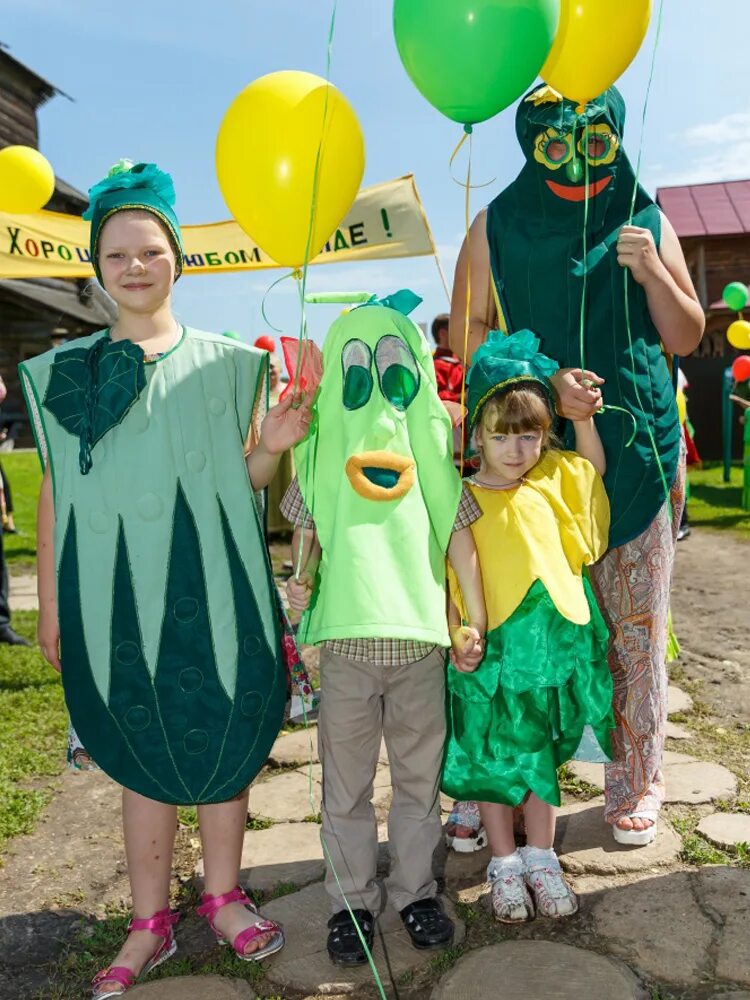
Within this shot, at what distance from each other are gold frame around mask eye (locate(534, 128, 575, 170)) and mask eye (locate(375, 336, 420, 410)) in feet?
2.07

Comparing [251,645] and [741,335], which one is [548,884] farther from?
[741,335]

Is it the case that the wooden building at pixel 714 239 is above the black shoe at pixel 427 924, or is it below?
above

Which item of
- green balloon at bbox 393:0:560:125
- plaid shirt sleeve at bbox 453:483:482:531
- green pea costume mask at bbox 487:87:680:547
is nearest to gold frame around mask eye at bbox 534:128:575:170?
green pea costume mask at bbox 487:87:680:547

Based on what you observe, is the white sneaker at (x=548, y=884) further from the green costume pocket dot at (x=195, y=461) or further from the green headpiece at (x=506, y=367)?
the green costume pocket dot at (x=195, y=461)

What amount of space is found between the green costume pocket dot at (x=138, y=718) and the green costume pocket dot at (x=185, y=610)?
0.22m

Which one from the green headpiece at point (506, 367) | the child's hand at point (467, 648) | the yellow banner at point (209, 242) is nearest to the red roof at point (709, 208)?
the yellow banner at point (209, 242)

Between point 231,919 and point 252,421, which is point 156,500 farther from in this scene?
point 231,919

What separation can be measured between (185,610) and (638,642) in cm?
126

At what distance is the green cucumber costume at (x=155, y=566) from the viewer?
2.11 m

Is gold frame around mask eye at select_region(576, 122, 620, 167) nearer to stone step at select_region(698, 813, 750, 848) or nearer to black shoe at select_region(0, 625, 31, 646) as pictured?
stone step at select_region(698, 813, 750, 848)

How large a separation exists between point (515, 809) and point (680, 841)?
48 centimetres

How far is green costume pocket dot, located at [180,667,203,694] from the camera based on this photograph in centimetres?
213

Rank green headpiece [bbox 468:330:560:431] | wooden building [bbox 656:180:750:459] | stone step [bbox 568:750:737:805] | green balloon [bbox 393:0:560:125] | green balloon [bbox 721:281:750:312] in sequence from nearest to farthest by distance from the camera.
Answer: green balloon [bbox 393:0:560:125]
green headpiece [bbox 468:330:560:431]
stone step [bbox 568:750:737:805]
green balloon [bbox 721:281:750:312]
wooden building [bbox 656:180:750:459]

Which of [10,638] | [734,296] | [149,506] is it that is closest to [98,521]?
[149,506]
